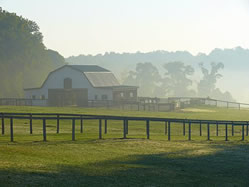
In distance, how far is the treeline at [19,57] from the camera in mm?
96500

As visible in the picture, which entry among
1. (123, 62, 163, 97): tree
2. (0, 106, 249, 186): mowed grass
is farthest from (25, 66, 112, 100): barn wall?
(123, 62, 163, 97): tree

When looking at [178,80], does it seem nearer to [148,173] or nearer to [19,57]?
[19,57]

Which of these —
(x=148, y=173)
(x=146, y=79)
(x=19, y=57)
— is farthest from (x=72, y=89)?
(x=146, y=79)

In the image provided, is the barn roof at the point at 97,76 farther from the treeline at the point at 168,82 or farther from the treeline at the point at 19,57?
the treeline at the point at 168,82

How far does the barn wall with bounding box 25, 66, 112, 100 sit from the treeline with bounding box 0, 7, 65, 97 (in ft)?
79.7

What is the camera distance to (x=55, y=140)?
25.3 metres

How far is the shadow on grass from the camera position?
15.2 meters

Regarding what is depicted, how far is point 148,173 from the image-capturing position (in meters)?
17.2

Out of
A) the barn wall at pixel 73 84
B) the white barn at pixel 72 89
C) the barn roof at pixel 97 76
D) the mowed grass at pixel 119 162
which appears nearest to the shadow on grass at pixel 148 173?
the mowed grass at pixel 119 162

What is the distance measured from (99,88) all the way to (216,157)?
51.0m

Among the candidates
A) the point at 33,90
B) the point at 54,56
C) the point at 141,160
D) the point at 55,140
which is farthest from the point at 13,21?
the point at 141,160

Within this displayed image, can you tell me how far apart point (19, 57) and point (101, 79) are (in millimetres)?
28689

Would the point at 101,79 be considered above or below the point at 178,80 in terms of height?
below

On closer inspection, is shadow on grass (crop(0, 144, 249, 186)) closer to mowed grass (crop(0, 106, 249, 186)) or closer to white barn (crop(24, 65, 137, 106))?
mowed grass (crop(0, 106, 249, 186))
